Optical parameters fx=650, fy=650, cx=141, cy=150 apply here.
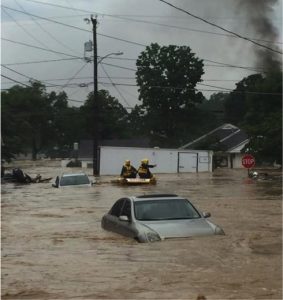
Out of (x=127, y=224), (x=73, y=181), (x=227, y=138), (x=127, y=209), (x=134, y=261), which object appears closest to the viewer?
(x=134, y=261)

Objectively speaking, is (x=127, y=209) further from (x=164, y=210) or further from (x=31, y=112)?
(x=31, y=112)

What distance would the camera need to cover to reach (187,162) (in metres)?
56.6

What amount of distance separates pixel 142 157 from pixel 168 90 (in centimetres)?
4131

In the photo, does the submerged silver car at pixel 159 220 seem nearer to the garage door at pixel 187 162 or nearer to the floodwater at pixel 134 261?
the floodwater at pixel 134 261

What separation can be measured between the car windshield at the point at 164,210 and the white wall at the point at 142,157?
120ft

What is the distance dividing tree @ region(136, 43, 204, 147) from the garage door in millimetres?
27099

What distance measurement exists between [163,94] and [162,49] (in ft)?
21.0

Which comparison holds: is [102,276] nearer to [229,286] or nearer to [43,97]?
[229,286]

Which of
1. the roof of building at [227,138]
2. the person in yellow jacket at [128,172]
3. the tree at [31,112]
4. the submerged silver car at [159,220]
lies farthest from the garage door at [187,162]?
the submerged silver car at [159,220]

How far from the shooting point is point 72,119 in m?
115

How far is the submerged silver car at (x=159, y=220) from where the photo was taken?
40.1 ft

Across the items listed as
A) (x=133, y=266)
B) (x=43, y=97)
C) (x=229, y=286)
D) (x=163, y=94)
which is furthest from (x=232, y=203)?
(x=43, y=97)

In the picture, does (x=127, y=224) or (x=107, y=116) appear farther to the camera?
(x=107, y=116)

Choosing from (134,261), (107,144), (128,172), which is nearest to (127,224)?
(134,261)
